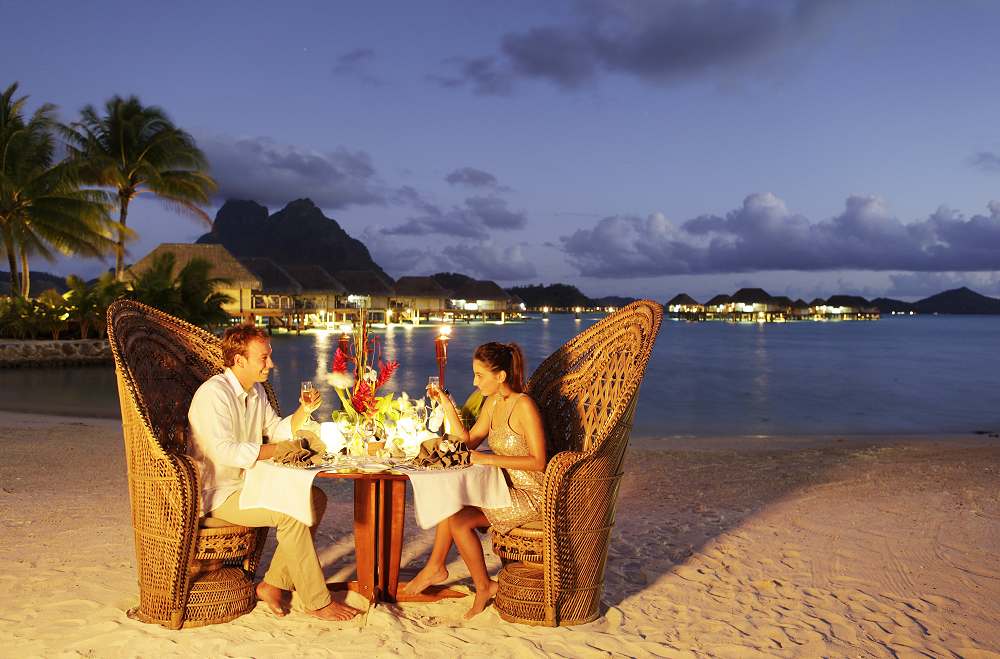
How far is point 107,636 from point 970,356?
4230 centimetres

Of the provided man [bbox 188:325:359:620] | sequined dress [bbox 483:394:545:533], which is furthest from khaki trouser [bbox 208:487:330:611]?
sequined dress [bbox 483:394:545:533]

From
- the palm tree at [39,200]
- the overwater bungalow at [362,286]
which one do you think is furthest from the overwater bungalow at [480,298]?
the palm tree at [39,200]

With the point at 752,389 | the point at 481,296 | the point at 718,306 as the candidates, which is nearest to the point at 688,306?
the point at 718,306

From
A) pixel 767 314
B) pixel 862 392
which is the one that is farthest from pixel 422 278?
pixel 767 314

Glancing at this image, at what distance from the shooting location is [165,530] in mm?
3031

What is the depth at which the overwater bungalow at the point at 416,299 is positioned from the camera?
2633 inches

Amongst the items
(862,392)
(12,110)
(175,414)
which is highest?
(12,110)

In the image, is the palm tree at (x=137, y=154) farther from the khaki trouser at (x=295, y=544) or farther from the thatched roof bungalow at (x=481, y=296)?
the thatched roof bungalow at (x=481, y=296)

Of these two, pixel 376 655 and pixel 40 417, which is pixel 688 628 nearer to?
pixel 376 655

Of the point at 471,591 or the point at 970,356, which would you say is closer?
the point at 471,591

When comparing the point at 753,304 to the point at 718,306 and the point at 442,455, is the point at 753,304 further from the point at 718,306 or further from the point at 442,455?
the point at 442,455

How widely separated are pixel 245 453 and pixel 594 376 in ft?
5.25

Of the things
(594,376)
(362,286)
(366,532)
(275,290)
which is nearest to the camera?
(366,532)

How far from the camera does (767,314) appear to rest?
123500 millimetres
